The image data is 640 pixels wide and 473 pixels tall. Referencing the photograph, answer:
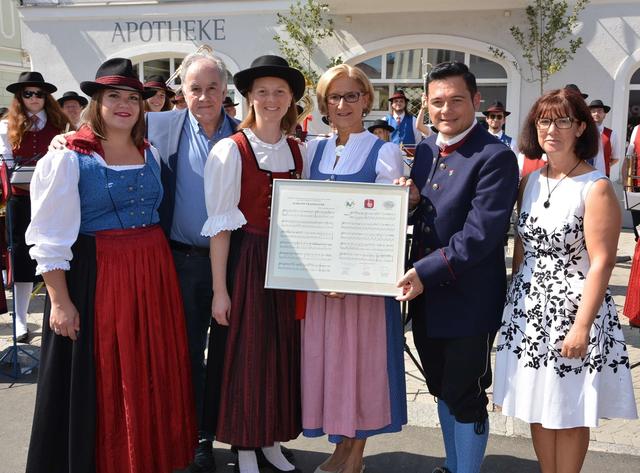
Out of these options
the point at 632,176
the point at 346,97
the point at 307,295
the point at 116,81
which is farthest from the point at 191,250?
the point at 632,176

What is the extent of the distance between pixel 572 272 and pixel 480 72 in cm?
961

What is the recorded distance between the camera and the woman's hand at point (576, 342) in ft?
7.93

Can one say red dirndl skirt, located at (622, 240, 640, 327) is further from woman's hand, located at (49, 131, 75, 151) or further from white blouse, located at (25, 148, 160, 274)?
woman's hand, located at (49, 131, 75, 151)

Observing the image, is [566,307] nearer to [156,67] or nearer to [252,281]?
[252,281]

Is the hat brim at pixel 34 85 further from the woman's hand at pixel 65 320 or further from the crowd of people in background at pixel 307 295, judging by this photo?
the woman's hand at pixel 65 320

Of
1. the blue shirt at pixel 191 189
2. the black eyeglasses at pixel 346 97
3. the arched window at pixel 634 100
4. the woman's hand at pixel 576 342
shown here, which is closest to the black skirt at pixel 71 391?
the blue shirt at pixel 191 189

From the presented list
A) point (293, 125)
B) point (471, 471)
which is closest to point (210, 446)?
point (471, 471)

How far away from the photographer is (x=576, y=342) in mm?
2424

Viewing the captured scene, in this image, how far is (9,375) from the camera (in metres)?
4.58

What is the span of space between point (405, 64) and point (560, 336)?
9.85 m

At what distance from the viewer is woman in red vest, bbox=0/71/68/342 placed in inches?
202

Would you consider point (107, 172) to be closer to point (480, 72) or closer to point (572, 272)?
point (572, 272)

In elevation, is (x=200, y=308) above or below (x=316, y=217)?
below

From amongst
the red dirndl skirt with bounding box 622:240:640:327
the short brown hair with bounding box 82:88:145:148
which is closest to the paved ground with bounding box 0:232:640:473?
the red dirndl skirt with bounding box 622:240:640:327
